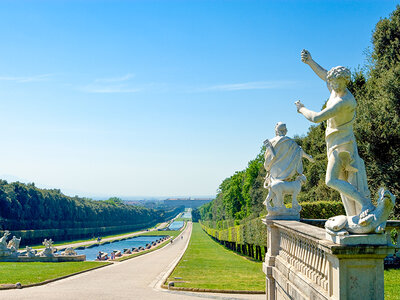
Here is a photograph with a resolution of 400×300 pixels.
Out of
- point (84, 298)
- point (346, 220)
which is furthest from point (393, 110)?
point (346, 220)

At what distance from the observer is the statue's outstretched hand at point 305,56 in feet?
26.7

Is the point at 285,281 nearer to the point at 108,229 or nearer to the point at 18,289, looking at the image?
the point at 18,289

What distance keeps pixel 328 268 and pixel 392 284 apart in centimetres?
763

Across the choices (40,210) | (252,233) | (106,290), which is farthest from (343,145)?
(40,210)

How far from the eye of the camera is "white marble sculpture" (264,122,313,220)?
37.9 ft

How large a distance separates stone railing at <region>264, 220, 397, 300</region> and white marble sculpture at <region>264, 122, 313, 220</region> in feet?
6.15

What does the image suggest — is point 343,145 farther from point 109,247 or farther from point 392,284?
point 109,247

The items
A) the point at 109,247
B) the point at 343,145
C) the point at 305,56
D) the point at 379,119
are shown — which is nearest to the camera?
the point at 343,145

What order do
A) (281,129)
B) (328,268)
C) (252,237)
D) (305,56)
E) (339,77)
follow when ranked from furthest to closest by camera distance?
(252,237), (281,129), (305,56), (339,77), (328,268)

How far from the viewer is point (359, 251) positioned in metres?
5.37

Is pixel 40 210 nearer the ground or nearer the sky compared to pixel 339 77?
nearer the ground

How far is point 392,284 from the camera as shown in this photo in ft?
40.4

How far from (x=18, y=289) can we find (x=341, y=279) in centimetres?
1668

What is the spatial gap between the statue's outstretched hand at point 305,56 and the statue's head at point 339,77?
59.3 inches
